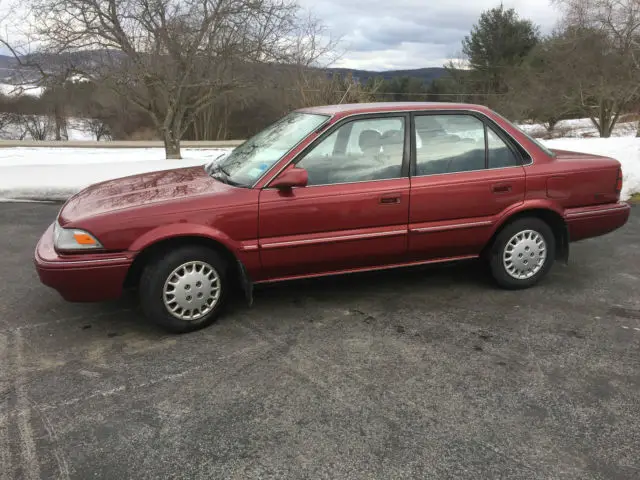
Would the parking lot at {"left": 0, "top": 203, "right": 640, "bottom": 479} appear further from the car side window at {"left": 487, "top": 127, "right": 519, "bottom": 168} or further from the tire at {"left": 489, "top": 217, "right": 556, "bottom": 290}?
the car side window at {"left": 487, "top": 127, "right": 519, "bottom": 168}

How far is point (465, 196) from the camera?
422 centimetres

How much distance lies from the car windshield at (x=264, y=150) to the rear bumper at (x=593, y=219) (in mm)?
2272

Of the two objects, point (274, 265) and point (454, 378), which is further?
point (274, 265)

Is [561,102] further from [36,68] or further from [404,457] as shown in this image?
[404,457]

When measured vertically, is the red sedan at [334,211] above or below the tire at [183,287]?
above

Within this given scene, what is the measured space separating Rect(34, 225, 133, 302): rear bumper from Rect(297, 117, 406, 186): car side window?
144 centimetres

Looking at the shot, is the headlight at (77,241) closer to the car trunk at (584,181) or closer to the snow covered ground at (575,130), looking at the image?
the car trunk at (584,181)

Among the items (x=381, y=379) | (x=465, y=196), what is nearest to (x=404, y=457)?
(x=381, y=379)

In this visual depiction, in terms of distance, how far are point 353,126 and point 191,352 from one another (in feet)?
6.67

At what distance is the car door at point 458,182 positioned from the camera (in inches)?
164

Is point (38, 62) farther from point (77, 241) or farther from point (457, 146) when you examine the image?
point (457, 146)

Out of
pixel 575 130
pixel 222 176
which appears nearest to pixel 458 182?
pixel 222 176

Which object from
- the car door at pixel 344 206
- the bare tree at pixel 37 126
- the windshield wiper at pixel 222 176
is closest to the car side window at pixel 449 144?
the car door at pixel 344 206

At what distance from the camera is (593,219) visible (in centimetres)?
462
